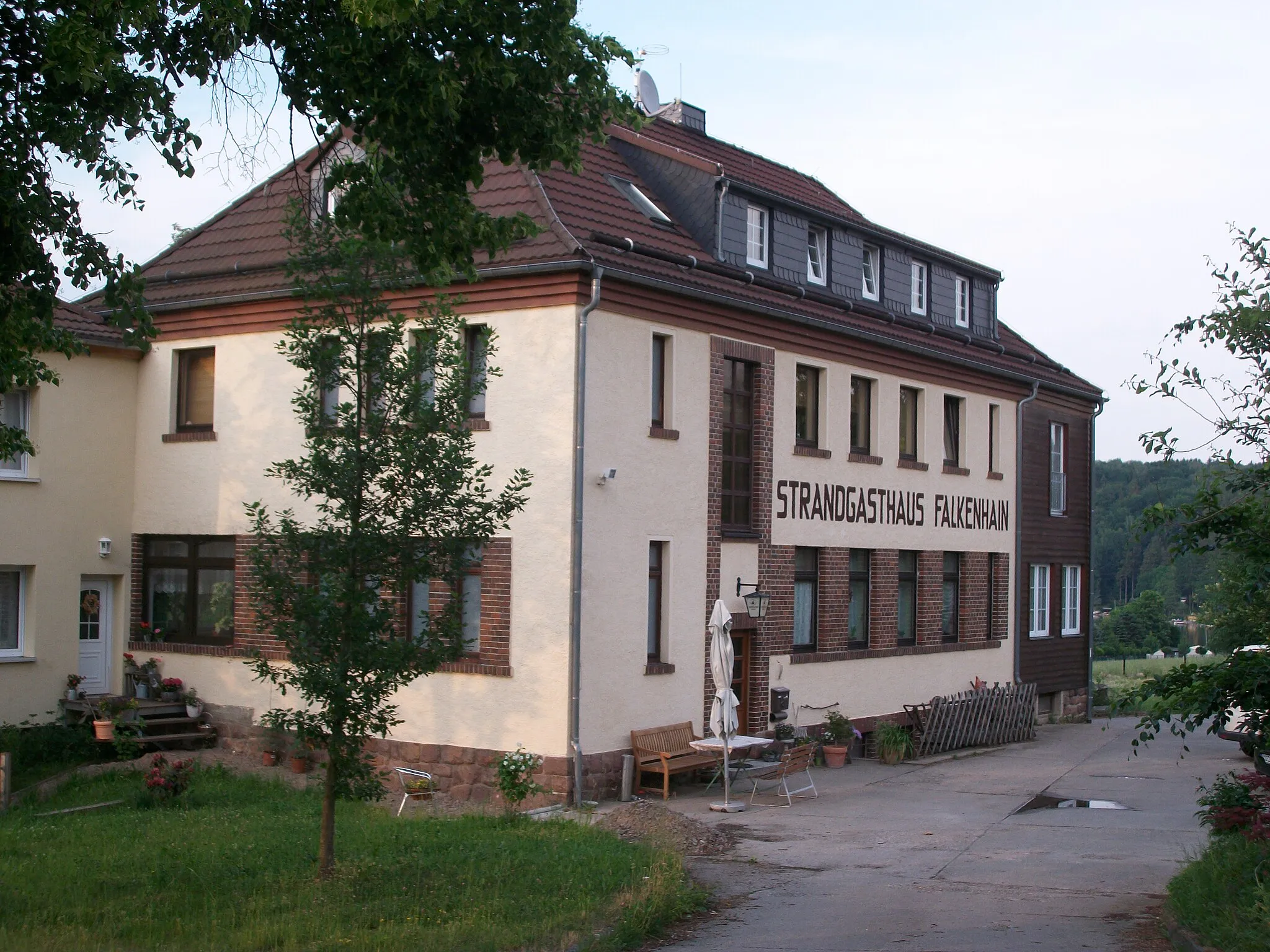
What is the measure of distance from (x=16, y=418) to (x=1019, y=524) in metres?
18.6

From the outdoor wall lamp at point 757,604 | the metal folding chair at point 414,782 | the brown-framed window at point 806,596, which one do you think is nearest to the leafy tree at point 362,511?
the metal folding chair at point 414,782

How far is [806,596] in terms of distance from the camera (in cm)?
2220

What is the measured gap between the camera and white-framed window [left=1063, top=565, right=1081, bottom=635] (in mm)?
31172

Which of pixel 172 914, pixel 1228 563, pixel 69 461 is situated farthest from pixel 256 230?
pixel 1228 563

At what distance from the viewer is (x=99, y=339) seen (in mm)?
21453

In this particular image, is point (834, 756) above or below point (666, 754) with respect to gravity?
below

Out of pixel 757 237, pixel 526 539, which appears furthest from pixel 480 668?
pixel 757 237

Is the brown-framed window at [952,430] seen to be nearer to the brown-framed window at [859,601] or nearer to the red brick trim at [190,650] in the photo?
the brown-framed window at [859,601]

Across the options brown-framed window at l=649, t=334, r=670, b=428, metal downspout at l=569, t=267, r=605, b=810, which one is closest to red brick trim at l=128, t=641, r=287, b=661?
metal downspout at l=569, t=267, r=605, b=810

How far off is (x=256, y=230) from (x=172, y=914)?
13.6m

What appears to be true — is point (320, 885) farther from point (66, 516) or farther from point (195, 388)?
point (195, 388)

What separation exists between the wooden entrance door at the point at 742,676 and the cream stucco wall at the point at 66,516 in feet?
31.1

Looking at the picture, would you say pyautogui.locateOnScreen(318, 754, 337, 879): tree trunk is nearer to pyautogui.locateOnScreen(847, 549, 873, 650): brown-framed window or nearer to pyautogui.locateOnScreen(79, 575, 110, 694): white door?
pyautogui.locateOnScreen(79, 575, 110, 694): white door

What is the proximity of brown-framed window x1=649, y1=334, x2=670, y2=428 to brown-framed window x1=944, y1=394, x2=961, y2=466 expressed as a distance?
28.9ft
